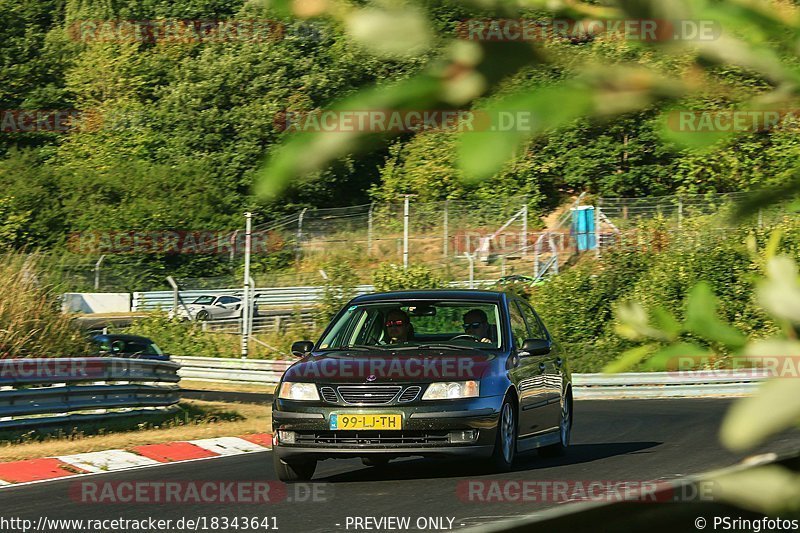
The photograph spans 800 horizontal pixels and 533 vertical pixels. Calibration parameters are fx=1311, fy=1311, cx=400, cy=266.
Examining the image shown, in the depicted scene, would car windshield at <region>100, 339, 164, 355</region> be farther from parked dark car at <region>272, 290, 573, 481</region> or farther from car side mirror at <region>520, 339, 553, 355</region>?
car side mirror at <region>520, 339, 553, 355</region>

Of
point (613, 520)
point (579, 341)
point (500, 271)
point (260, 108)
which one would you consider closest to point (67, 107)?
point (260, 108)

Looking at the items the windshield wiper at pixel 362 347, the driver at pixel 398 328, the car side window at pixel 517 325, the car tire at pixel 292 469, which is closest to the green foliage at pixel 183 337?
the car side window at pixel 517 325

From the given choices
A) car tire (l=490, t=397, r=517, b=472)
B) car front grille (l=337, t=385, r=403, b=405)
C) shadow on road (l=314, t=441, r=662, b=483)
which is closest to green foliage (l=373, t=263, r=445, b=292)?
shadow on road (l=314, t=441, r=662, b=483)

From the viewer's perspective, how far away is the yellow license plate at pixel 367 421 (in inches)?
405

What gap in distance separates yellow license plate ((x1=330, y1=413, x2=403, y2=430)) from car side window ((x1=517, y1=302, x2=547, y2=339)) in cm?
269

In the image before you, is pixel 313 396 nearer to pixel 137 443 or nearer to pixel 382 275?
pixel 137 443

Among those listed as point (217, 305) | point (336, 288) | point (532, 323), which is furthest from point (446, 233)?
point (532, 323)

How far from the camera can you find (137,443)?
1463 cm

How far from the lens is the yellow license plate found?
10.3m

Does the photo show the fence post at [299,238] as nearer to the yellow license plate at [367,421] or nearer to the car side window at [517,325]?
Answer: the car side window at [517,325]

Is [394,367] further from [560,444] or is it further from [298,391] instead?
[560,444]

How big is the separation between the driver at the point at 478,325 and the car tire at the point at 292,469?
1944 mm

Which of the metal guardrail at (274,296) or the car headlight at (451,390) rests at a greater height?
the metal guardrail at (274,296)

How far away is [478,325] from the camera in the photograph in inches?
465
